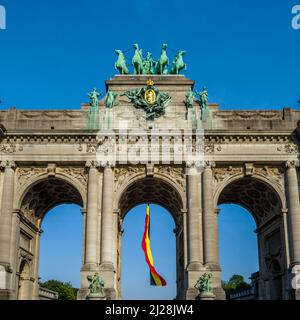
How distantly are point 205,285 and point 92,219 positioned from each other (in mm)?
9361

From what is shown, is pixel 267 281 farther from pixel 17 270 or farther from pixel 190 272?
pixel 17 270

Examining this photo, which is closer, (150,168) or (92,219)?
(92,219)

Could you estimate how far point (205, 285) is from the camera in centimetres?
3328

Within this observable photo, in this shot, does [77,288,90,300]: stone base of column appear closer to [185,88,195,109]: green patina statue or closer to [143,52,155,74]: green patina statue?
[185,88,195,109]: green patina statue

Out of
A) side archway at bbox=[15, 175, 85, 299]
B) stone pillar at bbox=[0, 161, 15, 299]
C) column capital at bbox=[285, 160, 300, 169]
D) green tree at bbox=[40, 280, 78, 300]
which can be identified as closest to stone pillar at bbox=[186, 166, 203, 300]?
column capital at bbox=[285, 160, 300, 169]

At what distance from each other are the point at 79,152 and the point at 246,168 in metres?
12.6

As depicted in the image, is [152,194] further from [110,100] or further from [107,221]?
[110,100]

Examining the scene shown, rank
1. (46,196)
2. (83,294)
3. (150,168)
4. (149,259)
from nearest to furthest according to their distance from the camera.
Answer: (83,294) → (150,168) → (149,259) → (46,196)

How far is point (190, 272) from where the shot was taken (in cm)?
3512

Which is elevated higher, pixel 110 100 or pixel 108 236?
pixel 110 100

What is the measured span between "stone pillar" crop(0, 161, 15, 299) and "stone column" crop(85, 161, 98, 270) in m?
5.60

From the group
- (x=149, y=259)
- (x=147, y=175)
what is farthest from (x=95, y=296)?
(x=147, y=175)
